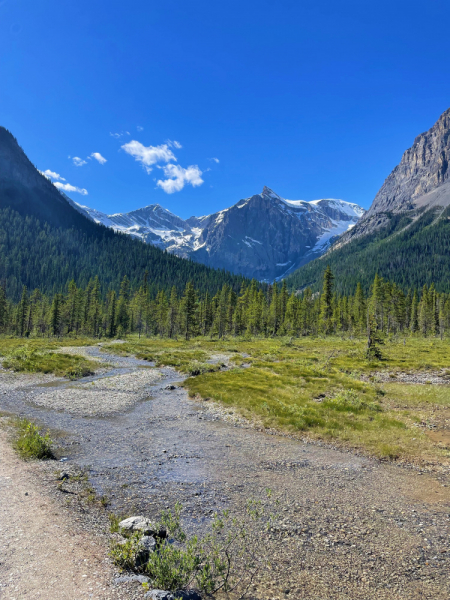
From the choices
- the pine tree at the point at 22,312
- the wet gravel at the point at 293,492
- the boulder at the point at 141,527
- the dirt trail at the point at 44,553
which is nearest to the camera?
the dirt trail at the point at 44,553

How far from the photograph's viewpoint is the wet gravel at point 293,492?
24.5ft

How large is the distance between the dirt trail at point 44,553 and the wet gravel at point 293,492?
2037mm

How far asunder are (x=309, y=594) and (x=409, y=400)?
22.3m

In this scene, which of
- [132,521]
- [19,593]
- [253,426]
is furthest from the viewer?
[253,426]

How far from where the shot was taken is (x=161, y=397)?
27484 mm

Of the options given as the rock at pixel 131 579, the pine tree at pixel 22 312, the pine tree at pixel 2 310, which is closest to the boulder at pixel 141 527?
the rock at pixel 131 579

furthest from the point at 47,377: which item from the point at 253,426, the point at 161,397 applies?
the point at 253,426

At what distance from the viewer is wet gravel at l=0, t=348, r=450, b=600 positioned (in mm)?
7457

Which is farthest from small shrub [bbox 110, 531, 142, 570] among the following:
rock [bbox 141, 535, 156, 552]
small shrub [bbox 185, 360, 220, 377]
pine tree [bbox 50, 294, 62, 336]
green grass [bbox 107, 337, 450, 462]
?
pine tree [bbox 50, 294, 62, 336]

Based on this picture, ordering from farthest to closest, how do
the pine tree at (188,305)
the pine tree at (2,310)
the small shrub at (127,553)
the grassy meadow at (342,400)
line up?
the pine tree at (2,310)
the pine tree at (188,305)
the grassy meadow at (342,400)
the small shrub at (127,553)

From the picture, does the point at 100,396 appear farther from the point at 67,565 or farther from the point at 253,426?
the point at 67,565

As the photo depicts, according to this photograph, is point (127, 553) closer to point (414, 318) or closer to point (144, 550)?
point (144, 550)

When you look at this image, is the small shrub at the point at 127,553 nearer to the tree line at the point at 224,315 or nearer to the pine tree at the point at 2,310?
the tree line at the point at 224,315

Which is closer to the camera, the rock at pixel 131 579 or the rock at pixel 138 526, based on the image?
the rock at pixel 131 579
